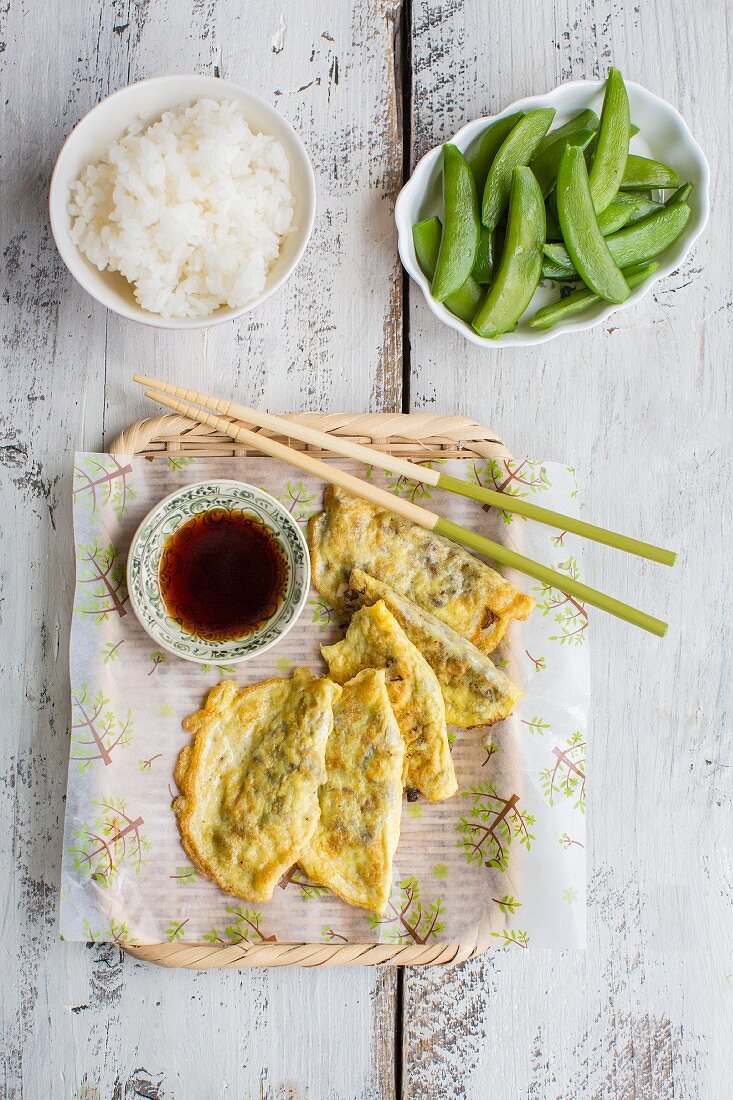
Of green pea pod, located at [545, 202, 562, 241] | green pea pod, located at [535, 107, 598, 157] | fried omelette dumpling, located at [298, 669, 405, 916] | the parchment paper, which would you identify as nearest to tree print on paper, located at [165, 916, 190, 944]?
the parchment paper

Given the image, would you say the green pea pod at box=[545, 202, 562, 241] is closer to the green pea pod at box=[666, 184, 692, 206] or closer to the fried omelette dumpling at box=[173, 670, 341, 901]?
the green pea pod at box=[666, 184, 692, 206]

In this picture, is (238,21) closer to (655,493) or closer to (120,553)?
(120,553)

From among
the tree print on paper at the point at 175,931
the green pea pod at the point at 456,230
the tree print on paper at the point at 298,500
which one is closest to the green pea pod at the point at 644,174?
the green pea pod at the point at 456,230

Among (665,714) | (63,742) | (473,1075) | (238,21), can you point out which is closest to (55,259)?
(238,21)

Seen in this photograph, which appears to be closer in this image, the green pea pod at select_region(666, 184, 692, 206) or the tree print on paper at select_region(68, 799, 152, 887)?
the tree print on paper at select_region(68, 799, 152, 887)

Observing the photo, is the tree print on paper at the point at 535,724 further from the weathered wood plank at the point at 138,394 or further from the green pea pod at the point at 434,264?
the green pea pod at the point at 434,264

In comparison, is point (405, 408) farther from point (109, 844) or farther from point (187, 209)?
point (109, 844)
